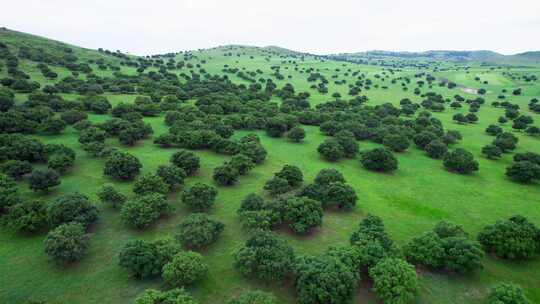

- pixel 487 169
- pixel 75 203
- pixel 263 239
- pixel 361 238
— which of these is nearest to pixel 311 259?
pixel 263 239

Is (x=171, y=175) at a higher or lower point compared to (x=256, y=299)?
higher

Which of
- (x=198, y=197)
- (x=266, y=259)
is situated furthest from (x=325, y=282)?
(x=198, y=197)

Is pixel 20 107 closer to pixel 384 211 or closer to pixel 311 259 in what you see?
pixel 311 259

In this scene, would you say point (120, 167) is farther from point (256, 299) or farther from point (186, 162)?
point (256, 299)

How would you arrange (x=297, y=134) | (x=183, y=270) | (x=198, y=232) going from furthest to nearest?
(x=297, y=134) < (x=198, y=232) < (x=183, y=270)

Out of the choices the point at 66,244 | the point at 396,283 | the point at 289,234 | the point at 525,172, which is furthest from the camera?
the point at 525,172

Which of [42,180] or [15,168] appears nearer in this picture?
[42,180]

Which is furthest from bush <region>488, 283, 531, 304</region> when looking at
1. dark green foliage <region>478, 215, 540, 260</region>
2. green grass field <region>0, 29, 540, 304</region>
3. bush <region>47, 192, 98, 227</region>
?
bush <region>47, 192, 98, 227</region>

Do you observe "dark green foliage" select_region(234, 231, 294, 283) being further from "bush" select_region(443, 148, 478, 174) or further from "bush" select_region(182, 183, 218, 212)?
"bush" select_region(443, 148, 478, 174)

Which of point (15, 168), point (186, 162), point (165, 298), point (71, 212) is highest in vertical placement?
point (15, 168)
